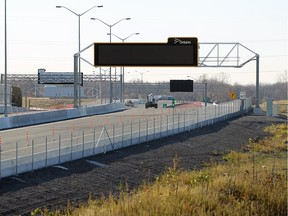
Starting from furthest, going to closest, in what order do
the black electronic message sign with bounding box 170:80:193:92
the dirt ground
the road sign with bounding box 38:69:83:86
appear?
the road sign with bounding box 38:69:83:86
the black electronic message sign with bounding box 170:80:193:92
the dirt ground

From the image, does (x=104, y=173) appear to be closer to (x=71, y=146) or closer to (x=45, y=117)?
(x=71, y=146)

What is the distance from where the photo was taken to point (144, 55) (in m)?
22.1

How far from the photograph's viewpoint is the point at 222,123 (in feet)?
207

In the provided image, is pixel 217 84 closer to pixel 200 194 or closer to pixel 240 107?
pixel 240 107

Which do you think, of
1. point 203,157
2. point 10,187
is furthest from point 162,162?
point 10,187

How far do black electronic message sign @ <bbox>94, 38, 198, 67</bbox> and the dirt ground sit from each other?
13.4ft

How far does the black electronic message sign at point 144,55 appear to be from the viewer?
21859 mm

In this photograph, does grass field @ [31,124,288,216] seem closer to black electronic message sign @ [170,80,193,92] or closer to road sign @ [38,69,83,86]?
black electronic message sign @ [170,80,193,92]

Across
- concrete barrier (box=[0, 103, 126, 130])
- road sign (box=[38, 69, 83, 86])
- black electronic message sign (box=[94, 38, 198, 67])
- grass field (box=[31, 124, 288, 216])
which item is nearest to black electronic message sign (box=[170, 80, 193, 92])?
concrete barrier (box=[0, 103, 126, 130])

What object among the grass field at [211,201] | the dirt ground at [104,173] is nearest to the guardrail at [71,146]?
the dirt ground at [104,173]

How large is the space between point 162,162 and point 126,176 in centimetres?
584

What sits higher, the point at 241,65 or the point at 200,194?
the point at 241,65

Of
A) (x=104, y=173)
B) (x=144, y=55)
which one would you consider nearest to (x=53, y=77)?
(x=104, y=173)

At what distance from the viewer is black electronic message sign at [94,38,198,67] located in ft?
71.7
